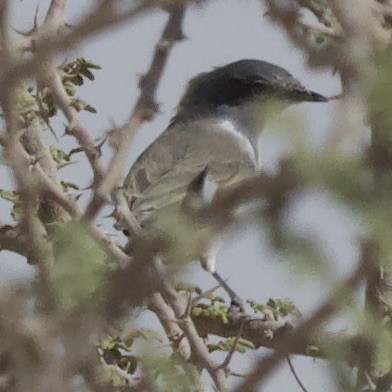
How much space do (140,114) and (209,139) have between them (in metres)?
4.35

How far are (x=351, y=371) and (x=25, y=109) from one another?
5.12ft

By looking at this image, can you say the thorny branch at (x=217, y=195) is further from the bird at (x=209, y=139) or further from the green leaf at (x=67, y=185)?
the bird at (x=209, y=139)

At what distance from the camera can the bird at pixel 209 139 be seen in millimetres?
4785

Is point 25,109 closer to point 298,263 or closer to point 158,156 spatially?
point 298,263

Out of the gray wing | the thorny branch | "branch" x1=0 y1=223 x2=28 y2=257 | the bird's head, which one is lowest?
the thorny branch

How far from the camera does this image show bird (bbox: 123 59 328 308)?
479cm

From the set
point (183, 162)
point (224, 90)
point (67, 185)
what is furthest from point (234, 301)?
point (224, 90)

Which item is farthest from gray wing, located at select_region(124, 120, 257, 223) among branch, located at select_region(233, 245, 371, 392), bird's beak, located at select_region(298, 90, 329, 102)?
branch, located at select_region(233, 245, 371, 392)

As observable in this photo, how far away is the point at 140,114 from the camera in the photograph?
2258 mm

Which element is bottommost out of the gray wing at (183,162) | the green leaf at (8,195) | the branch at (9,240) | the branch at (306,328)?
the branch at (306,328)

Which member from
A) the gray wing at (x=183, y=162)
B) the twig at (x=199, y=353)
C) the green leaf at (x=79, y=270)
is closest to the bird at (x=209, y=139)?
the gray wing at (x=183, y=162)

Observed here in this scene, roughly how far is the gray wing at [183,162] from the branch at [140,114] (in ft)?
5.69

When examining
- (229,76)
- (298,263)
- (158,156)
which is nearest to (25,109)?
(298,263)

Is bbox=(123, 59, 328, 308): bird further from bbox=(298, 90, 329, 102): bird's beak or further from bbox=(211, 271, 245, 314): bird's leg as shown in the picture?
bbox=(298, 90, 329, 102): bird's beak
